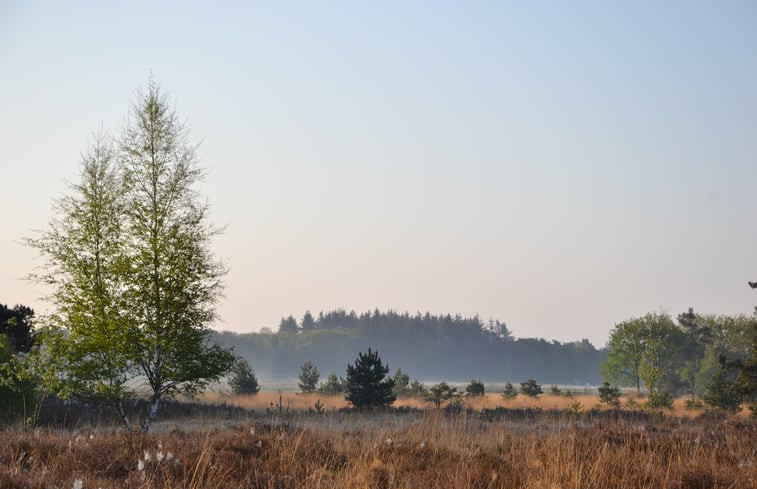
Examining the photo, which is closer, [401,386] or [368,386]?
[368,386]

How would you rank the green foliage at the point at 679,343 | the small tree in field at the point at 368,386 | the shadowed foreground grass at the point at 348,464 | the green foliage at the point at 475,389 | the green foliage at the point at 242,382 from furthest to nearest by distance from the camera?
the green foliage at the point at 679,343
the green foliage at the point at 475,389
the green foliage at the point at 242,382
the small tree in field at the point at 368,386
the shadowed foreground grass at the point at 348,464

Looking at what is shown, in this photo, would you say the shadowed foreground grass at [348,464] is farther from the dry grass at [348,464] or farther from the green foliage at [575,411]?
the green foliage at [575,411]

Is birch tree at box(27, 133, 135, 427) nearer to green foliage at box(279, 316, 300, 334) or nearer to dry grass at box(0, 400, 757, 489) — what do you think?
dry grass at box(0, 400, 757, 489)

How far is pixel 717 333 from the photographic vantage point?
7000 cm

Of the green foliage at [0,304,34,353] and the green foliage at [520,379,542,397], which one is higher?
the green foliage at [0,304,34,353]

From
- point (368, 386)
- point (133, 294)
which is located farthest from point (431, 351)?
point (133, 294)

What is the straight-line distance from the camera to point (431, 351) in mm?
157125

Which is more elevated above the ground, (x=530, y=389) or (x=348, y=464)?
(x=348, y=464)

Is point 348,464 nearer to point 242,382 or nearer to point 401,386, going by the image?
point 242,382

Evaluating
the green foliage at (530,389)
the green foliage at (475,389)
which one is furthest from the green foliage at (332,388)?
the green foliage at (530,389)

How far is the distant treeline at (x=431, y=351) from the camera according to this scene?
153500 mm

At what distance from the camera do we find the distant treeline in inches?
6043

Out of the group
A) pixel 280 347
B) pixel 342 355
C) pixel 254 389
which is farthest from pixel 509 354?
pixel 254 389

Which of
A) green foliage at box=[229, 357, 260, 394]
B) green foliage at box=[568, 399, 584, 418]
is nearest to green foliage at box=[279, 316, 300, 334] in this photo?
green foliage at box=[229, 357, 260, 394]
